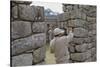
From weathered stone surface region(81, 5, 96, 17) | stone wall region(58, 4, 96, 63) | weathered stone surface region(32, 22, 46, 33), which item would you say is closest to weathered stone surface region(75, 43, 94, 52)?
stone wall region(58, 4, 96, 63)

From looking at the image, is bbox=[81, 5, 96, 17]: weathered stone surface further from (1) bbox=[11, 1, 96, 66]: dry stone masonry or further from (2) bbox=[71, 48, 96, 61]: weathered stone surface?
(2) bbox=[71, 48, 96, 61]: weathered stone surface

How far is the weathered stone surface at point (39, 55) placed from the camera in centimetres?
239

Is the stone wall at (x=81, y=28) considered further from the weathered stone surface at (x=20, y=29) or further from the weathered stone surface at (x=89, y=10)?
the weathered stone surface at (x=20, y=29)

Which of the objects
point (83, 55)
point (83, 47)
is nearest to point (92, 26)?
point (83, 47)

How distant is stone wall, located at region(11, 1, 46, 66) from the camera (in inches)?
90.7

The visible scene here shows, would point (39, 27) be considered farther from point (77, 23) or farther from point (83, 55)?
point (83, 55)

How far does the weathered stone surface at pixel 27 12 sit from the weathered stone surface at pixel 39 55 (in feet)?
1.48

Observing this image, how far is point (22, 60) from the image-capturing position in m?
2.34

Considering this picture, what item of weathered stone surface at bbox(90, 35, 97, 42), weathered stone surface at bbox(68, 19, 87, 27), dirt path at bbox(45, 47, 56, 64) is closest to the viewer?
dirt path at bbox(45, 47, 56, 64)

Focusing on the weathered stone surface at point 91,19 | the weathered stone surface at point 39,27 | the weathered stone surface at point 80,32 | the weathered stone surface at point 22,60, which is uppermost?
the weathered stone surface at point 91,19

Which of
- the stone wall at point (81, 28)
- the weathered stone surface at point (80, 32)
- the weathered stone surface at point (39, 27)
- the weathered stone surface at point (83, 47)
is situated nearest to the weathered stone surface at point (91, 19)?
the stone wall at point (81, 28)

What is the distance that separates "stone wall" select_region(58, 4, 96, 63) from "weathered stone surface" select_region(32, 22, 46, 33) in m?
0.24
